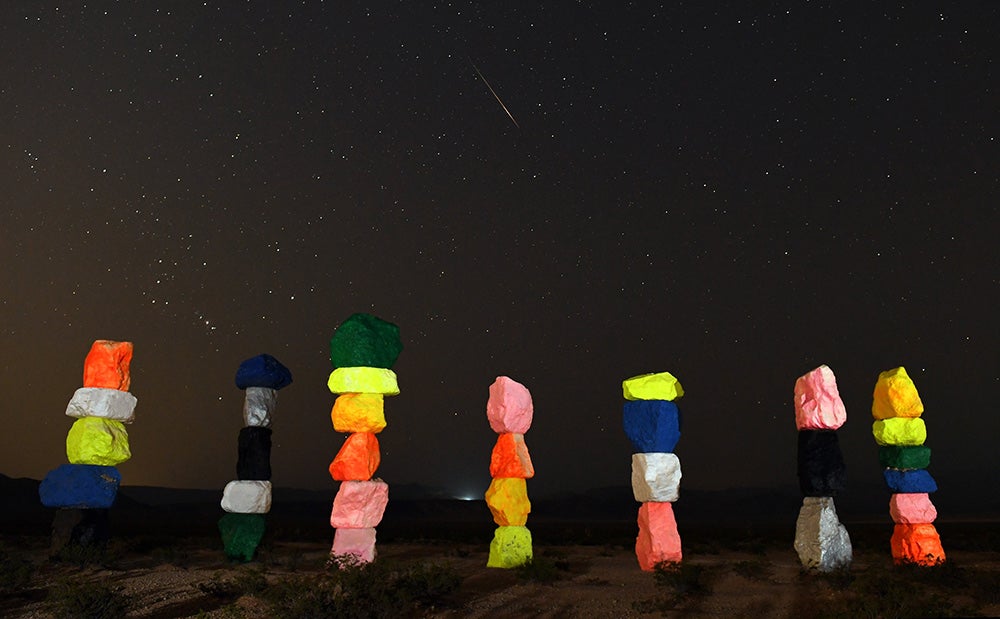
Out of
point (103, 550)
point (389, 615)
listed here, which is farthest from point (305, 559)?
point (389, 615)

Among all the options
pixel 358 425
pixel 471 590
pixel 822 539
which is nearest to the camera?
pixel 471 590

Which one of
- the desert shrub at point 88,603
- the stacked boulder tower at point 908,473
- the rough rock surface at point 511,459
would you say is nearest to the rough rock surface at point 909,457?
the stacked boulder tower at point 908,473

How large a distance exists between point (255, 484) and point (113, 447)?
112 inches

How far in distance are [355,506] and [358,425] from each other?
1.37m

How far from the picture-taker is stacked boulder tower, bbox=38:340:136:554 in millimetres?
15164

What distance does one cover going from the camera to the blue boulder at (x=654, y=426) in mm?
14086

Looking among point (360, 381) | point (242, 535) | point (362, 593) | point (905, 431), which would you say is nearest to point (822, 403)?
point (905, 431)

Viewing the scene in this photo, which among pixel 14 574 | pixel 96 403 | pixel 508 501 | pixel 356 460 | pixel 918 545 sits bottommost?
pixel 918 545

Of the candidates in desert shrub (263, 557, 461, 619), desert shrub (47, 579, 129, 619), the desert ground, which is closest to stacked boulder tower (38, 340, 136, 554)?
the desert ground

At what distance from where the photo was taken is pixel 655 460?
46.1 ft

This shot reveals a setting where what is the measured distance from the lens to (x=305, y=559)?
1661cm

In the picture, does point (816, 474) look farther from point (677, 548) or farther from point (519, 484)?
point (519, 484)

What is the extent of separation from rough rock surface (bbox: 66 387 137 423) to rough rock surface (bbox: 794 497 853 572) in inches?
498

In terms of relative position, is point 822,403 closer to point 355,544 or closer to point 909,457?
point 909,457
